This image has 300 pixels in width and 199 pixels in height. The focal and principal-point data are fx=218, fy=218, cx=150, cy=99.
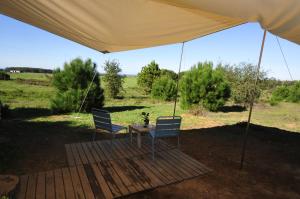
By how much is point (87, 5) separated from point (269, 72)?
1598 cm

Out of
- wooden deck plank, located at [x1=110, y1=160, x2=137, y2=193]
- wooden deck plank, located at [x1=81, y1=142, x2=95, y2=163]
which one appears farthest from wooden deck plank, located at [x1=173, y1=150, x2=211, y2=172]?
wooden deck plank, located at [x1=81, y1=142, x2=95, y2=163]

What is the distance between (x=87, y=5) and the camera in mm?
3133

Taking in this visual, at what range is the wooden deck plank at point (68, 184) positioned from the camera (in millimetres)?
3046

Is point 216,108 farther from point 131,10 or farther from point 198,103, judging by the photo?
point 131,10

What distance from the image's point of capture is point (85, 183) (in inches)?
133

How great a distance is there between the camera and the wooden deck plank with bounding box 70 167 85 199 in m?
3.05

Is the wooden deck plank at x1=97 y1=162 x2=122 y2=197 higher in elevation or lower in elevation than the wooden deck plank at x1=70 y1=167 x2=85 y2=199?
higher

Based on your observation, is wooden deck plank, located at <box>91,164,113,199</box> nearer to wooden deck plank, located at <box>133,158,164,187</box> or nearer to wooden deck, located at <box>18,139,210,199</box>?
wooden deck, located at <box>18,139,210,199</box>

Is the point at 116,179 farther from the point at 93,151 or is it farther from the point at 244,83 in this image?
the point at 244,83

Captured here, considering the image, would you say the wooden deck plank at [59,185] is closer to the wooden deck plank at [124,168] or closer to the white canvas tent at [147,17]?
the wooden deck plank at [124,168]

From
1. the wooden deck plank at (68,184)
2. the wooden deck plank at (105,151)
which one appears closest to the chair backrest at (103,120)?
the wooden deck plank at (105,151)

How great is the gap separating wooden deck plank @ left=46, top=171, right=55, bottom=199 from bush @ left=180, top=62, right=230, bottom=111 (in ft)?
34.4

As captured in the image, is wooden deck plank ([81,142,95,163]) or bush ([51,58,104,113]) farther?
bush ([51,58,104,113])

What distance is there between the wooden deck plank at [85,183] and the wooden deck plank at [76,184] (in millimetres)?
49
